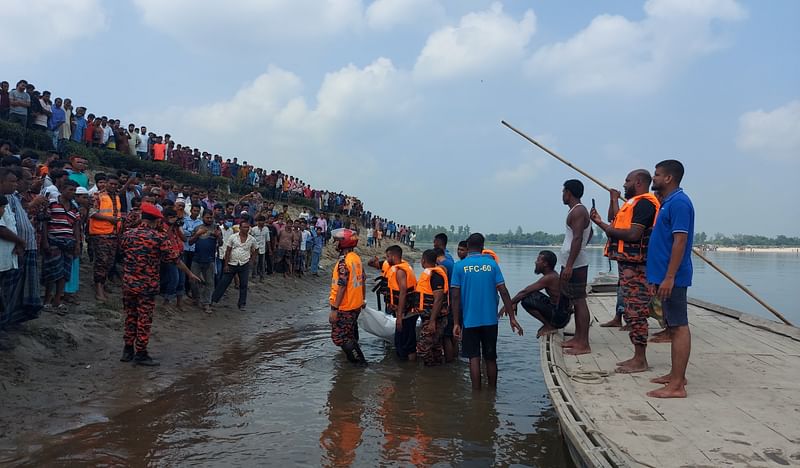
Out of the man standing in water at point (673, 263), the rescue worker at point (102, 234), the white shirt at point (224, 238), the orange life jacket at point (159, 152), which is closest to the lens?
the man standing in water at point (673, 263)

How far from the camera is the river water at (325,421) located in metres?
4.20

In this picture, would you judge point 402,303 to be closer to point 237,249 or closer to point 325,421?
point 325,421

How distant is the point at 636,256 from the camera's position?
5.02 meters

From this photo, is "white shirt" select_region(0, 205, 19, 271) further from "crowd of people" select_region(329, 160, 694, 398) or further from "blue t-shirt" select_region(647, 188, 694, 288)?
"blue t-shirt" select_region(647, 188, 694, 288)

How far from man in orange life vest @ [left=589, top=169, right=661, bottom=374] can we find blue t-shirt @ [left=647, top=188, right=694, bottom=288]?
56cm

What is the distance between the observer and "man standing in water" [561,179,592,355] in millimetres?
5672

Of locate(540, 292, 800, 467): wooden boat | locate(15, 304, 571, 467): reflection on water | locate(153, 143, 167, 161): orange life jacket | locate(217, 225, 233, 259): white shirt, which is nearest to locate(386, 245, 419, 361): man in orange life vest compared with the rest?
locate(15, 304, 571, 467): reflection on water

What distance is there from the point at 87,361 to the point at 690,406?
20.3 feet

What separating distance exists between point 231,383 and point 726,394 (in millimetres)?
4980

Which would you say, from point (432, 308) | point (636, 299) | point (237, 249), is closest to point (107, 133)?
point (237, 249)

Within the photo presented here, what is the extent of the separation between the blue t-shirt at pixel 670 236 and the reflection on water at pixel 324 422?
5.69ft

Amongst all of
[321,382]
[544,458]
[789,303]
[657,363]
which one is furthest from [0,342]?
[789,303]

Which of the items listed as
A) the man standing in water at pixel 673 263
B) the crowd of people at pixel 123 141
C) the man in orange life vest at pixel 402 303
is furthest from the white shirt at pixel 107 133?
the man standing in water at pixel 673 263

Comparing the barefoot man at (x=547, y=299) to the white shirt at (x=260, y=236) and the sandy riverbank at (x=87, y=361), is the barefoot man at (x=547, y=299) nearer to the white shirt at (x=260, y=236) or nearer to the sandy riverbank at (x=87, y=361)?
the sandy riverbank at (x=87, y=361)
